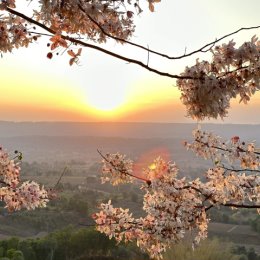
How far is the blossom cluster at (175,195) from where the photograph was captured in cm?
Result: 643

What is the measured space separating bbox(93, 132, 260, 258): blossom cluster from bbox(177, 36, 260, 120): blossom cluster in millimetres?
3014

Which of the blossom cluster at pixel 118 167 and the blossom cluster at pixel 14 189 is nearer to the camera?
the blossom cluster at pixel 14 189

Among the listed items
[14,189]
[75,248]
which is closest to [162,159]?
[14,189]

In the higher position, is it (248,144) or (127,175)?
(248,144)

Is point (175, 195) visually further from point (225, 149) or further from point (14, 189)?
point (14, 189)

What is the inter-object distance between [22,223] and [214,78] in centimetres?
6169

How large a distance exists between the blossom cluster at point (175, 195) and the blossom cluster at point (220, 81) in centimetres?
301

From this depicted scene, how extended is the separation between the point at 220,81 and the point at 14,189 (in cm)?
453

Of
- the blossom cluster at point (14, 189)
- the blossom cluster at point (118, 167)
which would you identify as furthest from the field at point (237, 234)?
the blossom cluster at point (14, 189)

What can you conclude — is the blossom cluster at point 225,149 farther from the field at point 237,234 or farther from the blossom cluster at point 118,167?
the field at point 237,234

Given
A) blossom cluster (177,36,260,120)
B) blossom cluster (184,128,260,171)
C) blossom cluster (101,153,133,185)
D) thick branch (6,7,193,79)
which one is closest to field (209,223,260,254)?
blossom cluster (184,128,260,171)

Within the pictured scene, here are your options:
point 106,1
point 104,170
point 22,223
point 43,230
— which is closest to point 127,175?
point 104,170

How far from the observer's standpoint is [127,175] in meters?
7.43

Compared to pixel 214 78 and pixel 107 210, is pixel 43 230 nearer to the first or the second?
pixel 107 210
